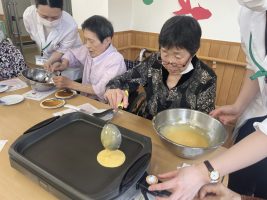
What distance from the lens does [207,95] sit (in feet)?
3.91

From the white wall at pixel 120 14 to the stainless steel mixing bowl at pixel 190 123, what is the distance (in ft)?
6.40

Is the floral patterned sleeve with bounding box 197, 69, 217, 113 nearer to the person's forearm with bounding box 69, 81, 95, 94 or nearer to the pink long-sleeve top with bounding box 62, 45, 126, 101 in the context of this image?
the pink long-sleeve top with bounding box 62, 45, 126, 101

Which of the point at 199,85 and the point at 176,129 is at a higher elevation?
the point at 199,85

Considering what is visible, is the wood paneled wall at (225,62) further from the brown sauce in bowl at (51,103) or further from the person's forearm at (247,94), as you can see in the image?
the brown sauce in bowl at (51,103)

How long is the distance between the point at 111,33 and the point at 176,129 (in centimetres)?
89

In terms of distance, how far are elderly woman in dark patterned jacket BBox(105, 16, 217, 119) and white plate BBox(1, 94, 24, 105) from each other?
22.1 inches

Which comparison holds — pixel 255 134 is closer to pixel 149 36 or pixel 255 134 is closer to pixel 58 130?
pixel 58 130

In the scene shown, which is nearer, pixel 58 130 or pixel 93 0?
pixel 58 130

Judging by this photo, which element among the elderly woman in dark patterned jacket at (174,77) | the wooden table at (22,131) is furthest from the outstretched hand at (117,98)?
the wooden table at (22,131)

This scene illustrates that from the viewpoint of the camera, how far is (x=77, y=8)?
9.12ft

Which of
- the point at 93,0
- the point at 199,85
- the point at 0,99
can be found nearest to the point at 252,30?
the point at 199,85

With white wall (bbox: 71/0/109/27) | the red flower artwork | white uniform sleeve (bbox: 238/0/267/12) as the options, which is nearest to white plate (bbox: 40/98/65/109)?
white uniform sleeve (bbox: 238/0/267/12)

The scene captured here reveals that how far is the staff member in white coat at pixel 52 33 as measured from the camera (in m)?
1.81

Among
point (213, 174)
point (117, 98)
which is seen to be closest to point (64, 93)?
point (117, 98)
